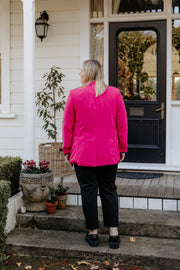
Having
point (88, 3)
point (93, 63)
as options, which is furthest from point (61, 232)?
point (88, 3)

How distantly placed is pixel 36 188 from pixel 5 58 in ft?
8.68

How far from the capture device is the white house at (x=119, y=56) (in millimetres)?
5461

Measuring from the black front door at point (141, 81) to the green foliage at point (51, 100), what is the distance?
781 millimetres

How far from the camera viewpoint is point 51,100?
5543 millimetres

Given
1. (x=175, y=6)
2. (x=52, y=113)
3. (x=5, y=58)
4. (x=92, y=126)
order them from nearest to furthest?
(x=92, y=126) < (x=175, y=6) < (x=52, y=113) < (x=5, y=58)

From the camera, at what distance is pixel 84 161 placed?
3227 mm

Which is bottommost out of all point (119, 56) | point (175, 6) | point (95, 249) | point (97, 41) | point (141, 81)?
point (95, 249)

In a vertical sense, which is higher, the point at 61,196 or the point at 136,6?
the point at 136,6

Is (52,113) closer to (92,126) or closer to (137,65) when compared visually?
(137,65)

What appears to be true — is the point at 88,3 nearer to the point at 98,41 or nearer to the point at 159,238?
the point at 98,41

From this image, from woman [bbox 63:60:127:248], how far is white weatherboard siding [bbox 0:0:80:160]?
2.43 meters

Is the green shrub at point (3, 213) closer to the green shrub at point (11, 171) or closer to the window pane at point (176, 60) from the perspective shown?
the green shrub at point (11, 171)

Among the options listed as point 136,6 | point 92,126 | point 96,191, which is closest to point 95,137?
point 92,126

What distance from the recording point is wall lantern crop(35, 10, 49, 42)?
5582mm
